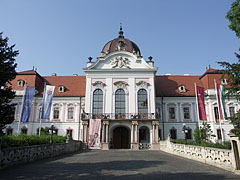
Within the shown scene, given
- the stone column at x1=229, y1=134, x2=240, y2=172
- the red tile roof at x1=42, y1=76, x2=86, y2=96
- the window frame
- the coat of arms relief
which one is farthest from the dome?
the stone column at x1=229, y1=134, x2=240, y2=172

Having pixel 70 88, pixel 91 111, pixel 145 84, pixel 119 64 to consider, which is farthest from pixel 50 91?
pixel 145 84

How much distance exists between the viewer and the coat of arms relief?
29109mm

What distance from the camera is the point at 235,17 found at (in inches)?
381

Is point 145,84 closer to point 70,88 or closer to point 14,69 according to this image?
point 70,88

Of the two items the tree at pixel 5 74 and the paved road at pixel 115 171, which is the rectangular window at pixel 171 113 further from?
the tree at pixel 5 74

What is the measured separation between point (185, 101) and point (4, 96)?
83.6 feet

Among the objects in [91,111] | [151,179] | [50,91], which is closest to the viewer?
[151,179]

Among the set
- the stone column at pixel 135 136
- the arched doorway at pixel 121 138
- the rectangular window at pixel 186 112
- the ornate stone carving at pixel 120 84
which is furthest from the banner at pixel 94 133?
the rectangular window at pixel 186 112

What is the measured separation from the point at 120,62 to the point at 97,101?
6.60 meters

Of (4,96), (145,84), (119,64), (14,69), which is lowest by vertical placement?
(4,96)

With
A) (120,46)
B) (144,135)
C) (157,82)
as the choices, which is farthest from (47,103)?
(157,82)

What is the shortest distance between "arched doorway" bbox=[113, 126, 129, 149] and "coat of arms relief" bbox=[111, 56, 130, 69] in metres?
8.88

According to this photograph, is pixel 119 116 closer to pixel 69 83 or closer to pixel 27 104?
pixel 27 104

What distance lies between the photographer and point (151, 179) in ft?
23.3
